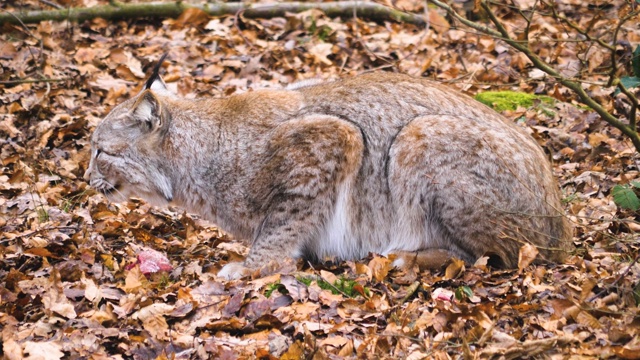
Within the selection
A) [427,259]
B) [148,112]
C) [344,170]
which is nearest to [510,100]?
[344,170]

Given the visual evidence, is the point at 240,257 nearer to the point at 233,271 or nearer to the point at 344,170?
the point at 233,271

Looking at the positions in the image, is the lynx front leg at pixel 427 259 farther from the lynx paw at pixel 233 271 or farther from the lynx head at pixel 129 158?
the lynx head at pixel 129 158

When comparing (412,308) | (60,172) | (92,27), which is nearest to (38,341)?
(412,308)

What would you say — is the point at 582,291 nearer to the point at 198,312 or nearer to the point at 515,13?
the point at 198,312

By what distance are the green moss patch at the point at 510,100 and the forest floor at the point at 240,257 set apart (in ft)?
0.41

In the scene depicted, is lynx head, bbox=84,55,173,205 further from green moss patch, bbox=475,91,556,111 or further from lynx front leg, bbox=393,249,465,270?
green moss patch, bbox=475,91,556,111

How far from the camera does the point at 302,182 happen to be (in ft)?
19.8

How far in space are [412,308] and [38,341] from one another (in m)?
2.16

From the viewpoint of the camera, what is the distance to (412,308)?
4836 mm

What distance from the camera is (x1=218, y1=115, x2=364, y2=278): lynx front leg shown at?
19.8 feet

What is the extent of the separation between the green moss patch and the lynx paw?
149 inches

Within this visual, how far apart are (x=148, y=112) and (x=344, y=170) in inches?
64.5

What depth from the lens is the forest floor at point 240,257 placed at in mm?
4441

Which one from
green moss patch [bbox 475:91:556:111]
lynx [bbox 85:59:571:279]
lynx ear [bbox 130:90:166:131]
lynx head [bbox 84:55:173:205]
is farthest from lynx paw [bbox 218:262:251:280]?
green moss patch [bbox 475:91:556:111]
